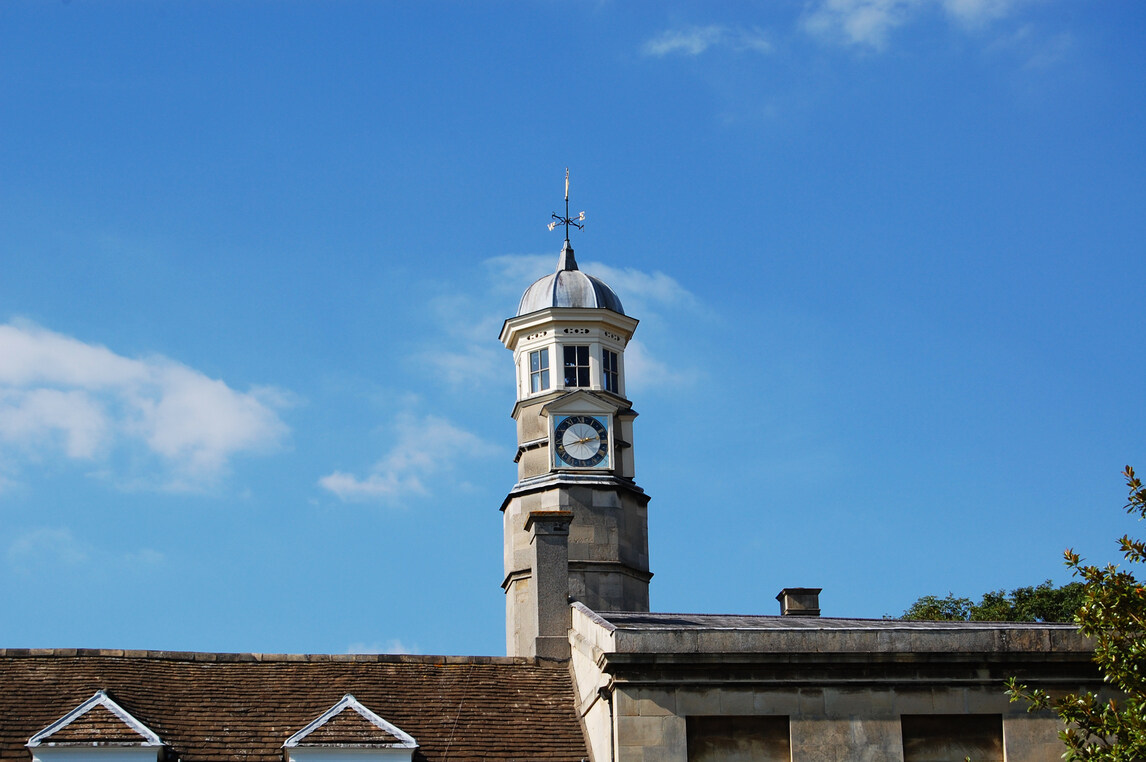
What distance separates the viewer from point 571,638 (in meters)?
26.9

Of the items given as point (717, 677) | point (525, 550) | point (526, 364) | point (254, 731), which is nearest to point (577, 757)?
point (717, 677)

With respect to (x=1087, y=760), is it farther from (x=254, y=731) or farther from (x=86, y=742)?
(x=86, y=742)

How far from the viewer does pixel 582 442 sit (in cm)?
4159

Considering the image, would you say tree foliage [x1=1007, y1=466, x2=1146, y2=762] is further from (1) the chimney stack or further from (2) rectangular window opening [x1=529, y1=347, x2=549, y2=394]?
(2) rectangular window opening [x1=529, y1=347, x2=549, y2=394]

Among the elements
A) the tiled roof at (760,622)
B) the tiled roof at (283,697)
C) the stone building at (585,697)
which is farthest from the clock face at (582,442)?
the tiled roof at (283,697)

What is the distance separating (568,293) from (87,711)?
72.3ft

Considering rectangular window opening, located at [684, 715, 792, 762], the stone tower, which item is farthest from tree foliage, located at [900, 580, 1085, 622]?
rectangular window opening, located at [684, 715, 792, 762]

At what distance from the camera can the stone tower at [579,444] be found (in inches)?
1593

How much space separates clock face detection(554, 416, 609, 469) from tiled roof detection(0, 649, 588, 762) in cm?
1464

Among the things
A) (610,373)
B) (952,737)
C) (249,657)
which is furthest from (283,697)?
(610,373)

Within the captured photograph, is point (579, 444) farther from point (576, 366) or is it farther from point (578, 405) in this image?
point (576, 366)

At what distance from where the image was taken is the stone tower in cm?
4047

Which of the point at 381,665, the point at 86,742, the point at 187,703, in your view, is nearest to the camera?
the point at 86,742

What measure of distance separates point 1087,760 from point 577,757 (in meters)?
7.41
